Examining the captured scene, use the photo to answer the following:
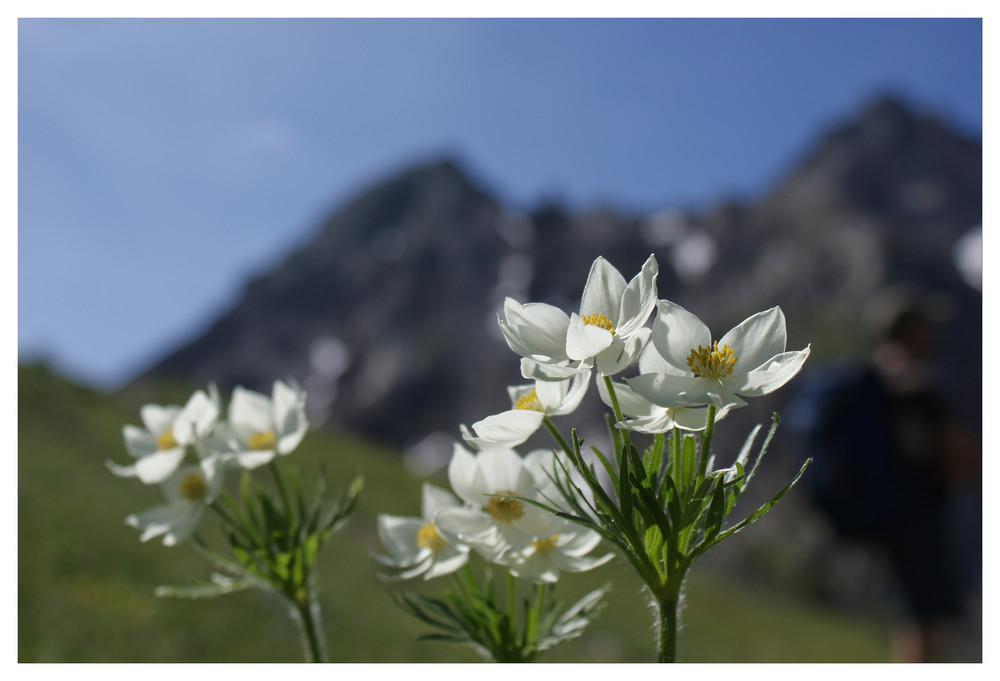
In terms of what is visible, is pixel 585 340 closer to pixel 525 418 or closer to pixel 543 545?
pixel 525 418

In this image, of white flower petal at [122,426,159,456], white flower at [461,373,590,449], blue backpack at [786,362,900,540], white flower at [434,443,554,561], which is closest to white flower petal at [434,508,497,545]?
white flower at [434,443,554,561]

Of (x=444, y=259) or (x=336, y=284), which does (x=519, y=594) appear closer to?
(x=444, y=259)

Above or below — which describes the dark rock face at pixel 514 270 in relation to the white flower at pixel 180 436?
below

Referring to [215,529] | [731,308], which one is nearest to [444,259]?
[731,308]

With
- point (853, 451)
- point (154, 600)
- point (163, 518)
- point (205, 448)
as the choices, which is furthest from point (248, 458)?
point (154, 600)

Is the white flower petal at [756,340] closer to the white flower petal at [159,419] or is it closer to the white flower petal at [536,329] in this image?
the white flower petal at [536,329]

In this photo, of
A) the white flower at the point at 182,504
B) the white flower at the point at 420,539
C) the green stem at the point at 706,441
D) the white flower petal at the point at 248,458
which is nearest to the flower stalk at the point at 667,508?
the green stem at the point at 706,441
